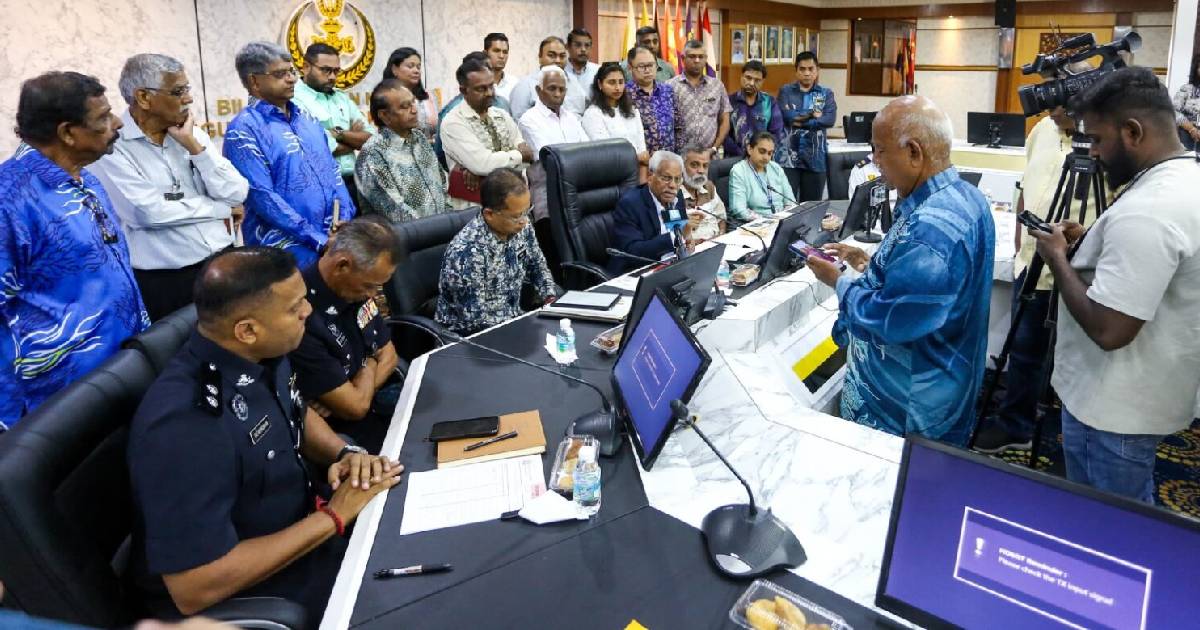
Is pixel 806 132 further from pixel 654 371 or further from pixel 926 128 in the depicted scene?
pixel 654 371

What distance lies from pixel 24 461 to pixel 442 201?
2.81 meters

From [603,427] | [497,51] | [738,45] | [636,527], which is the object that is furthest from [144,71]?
[738,45]

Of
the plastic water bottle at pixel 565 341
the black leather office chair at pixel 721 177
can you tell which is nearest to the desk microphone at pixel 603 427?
the plastic water bottle at pixel 565 341

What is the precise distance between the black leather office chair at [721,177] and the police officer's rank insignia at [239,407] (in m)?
3.69

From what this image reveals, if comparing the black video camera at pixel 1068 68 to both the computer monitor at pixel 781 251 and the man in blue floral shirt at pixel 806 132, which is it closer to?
the computer monitor at pixel 781 251

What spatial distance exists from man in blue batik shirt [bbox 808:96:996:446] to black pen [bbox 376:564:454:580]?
1.13m

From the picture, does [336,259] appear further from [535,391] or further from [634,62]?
[634,62]

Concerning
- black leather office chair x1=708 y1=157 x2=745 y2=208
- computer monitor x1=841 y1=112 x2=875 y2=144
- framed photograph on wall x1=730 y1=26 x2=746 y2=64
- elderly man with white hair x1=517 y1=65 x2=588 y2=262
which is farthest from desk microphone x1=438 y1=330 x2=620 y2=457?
framed photograph on wall x1=730 y1=26 x2=746 y2=64

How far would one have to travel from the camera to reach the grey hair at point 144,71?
8.48 ft

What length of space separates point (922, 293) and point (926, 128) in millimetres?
377

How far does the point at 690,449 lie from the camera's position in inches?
68.4

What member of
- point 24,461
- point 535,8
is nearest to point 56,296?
point 24,461

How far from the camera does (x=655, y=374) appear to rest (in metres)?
1.68

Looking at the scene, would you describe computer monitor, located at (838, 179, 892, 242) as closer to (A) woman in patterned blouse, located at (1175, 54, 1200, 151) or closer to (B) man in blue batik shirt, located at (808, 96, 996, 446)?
(B) man in blue batik shirt, located at (808, 96, 996, 446)
